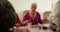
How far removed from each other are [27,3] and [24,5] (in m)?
0.11

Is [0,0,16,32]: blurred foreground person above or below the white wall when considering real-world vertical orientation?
above

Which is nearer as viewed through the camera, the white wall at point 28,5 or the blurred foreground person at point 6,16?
the blurred foreground person at point 6,16

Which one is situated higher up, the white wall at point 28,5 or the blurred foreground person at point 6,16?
the blurred foreground person at point 6,16

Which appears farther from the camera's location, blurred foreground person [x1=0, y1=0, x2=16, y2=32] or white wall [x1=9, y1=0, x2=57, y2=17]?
white wall [x1=9, y1=0, x2=57, y2=17]

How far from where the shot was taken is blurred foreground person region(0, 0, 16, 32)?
60 cm

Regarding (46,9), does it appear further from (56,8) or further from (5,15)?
(5,15)

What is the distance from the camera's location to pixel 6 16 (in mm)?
609

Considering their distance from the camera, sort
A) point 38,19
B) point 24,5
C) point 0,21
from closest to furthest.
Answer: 1. point 0,21
2. point 38,19
3. point 24,5

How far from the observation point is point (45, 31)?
216 cm

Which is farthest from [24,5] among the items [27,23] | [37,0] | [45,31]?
[45,31]

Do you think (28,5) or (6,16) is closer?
(6,16)

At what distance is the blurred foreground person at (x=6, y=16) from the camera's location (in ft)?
1.96

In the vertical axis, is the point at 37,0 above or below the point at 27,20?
above

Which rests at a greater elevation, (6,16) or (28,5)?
(6,16)
